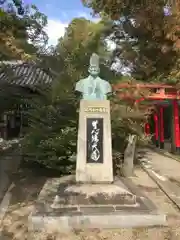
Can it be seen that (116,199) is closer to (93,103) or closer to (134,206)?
(134,206)

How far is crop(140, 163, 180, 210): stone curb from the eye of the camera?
245 inches

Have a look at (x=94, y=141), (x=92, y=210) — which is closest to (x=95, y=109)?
(x=94, y=141)

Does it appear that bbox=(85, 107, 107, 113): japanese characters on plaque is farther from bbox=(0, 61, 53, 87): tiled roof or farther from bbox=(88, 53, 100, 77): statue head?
bbox=(0, 61, 53, 87): tiled roof

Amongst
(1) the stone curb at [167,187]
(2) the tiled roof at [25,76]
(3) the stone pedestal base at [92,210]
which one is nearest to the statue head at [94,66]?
(3) the stone pedestal base at [92,210]

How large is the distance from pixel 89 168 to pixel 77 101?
269cm

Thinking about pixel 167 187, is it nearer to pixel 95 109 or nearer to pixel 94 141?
pixel 94 141

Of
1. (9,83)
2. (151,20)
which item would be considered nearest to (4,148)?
(9,83)

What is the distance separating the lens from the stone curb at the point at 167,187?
20.5ft

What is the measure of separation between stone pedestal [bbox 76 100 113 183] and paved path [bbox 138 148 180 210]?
1.52 metres

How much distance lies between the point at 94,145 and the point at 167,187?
238 centimetres

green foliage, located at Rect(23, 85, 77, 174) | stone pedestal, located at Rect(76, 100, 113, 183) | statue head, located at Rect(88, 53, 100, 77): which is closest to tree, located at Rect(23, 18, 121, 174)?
green foliage, located at Rect(23, 85, 77, 174)

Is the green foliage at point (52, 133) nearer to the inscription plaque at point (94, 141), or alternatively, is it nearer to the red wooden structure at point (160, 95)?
the inscription plaque at point (94, 141)

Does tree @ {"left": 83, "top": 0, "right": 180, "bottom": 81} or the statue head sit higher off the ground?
tree @ {"left": 83, "top": 0, "right": 180, "bottom": 81}

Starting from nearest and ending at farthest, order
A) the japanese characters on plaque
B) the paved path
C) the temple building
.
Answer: the japanese characters on plaque < the paved path < the temple building
